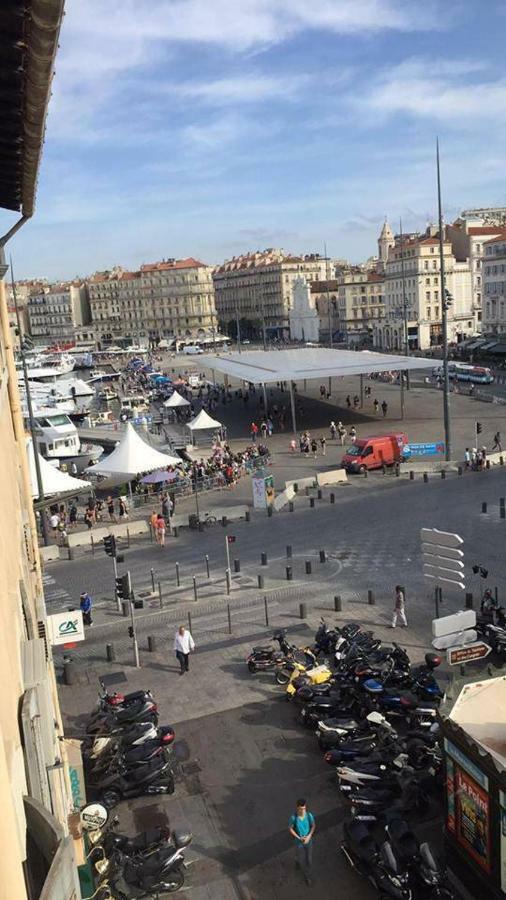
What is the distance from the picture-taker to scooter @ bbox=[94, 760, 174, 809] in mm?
11039

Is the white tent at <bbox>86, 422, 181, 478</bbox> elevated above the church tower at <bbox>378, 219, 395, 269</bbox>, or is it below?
below

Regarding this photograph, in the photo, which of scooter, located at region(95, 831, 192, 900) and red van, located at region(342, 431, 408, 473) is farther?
red van, located at region(342, 431, 408, 473)

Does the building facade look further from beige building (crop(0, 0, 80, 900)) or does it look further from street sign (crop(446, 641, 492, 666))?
beige building (crop(0, 0, 80, 900))

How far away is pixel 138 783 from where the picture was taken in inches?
435

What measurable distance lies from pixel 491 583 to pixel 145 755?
33.2ft

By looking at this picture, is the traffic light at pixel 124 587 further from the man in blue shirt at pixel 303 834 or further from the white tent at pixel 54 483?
the white tent at pixel 54 483

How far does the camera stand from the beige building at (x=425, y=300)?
88.8 metres

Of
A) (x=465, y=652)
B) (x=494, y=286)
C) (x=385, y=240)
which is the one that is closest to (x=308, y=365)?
(x=465, y=652)

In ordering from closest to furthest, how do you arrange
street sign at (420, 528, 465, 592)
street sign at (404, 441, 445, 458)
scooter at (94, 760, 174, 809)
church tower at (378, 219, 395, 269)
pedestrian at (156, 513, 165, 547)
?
scooter at (94, 760, 174, 809) < street sign at (420, 528, 465, 592) < pedestrian at (156, 513, 165, 547) < street sign at (404, 441, 445, 458) < church tower at (378, 219, 395, 269)

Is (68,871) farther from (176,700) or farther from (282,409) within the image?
(282,409)

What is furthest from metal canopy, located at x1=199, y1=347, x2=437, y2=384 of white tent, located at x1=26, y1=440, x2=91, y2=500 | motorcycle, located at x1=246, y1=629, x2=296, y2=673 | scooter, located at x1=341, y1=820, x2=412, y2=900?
scooter, located at x1=341, y1=820, x2=412, y2=900

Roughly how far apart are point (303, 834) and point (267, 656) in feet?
17.8

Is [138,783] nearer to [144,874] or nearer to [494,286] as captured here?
[144,874]

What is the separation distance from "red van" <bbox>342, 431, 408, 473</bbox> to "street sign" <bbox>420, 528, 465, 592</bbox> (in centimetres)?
1667
